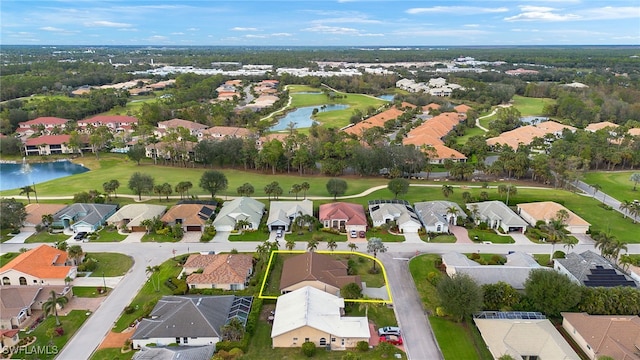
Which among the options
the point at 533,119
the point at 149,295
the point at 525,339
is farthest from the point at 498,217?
the point at 533,119

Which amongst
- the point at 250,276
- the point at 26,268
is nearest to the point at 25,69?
the point at 26,268

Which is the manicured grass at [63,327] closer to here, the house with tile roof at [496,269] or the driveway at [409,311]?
the driveway at [409,311]

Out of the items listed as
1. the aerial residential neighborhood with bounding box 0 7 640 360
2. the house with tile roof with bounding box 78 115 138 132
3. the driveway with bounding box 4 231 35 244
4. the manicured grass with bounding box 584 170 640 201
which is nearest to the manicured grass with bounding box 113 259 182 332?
the aerial residential neighborhood with bounding box 0 7 640 360

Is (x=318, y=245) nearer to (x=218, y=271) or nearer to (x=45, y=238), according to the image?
(x=218, y=271)

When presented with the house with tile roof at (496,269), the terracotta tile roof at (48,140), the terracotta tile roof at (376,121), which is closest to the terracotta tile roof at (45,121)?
the terracotta tile roof at (48,140)

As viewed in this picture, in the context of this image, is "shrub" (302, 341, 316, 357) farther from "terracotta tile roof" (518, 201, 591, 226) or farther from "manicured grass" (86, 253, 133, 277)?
"terracotta tile roof" (518, 201, 591, 226)
